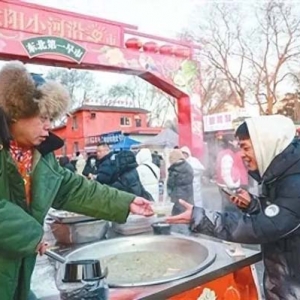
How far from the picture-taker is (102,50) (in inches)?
152

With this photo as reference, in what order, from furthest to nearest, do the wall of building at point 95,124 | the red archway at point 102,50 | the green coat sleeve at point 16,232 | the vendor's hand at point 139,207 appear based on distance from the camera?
the wall of building at point 95,124 < the red archway at point 102,50 < the vendor's hand at point 139,207 < the green coat sleeve at point 16,232

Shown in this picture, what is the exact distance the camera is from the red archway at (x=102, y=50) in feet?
10.8

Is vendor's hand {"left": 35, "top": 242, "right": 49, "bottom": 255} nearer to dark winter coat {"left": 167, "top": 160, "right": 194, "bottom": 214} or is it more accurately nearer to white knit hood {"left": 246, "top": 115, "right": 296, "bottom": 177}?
white knit hood {"left": 246, "top": 115, "right": 296, "bottom": 177}

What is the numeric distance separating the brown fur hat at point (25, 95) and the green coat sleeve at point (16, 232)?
0.22 m

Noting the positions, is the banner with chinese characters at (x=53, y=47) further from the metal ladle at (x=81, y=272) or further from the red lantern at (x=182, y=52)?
the metal ladle at (x=81, y=272)

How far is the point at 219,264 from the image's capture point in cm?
102

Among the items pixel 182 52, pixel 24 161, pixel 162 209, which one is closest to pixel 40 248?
pixel 24 161

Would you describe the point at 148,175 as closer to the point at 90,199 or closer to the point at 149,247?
the point at 149,247

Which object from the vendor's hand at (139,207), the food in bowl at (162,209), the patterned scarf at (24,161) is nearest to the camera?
the patterned scarf at (24,161)

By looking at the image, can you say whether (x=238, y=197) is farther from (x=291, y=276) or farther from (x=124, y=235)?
(x=124, y=235)

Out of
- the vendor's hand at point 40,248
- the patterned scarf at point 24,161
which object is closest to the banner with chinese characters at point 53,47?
the patterned scarf at point 24,161

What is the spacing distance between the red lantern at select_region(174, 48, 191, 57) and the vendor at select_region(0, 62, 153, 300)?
13.3 feet

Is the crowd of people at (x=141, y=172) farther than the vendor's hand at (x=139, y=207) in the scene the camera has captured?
Yes

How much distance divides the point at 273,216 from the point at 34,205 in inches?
23.2
